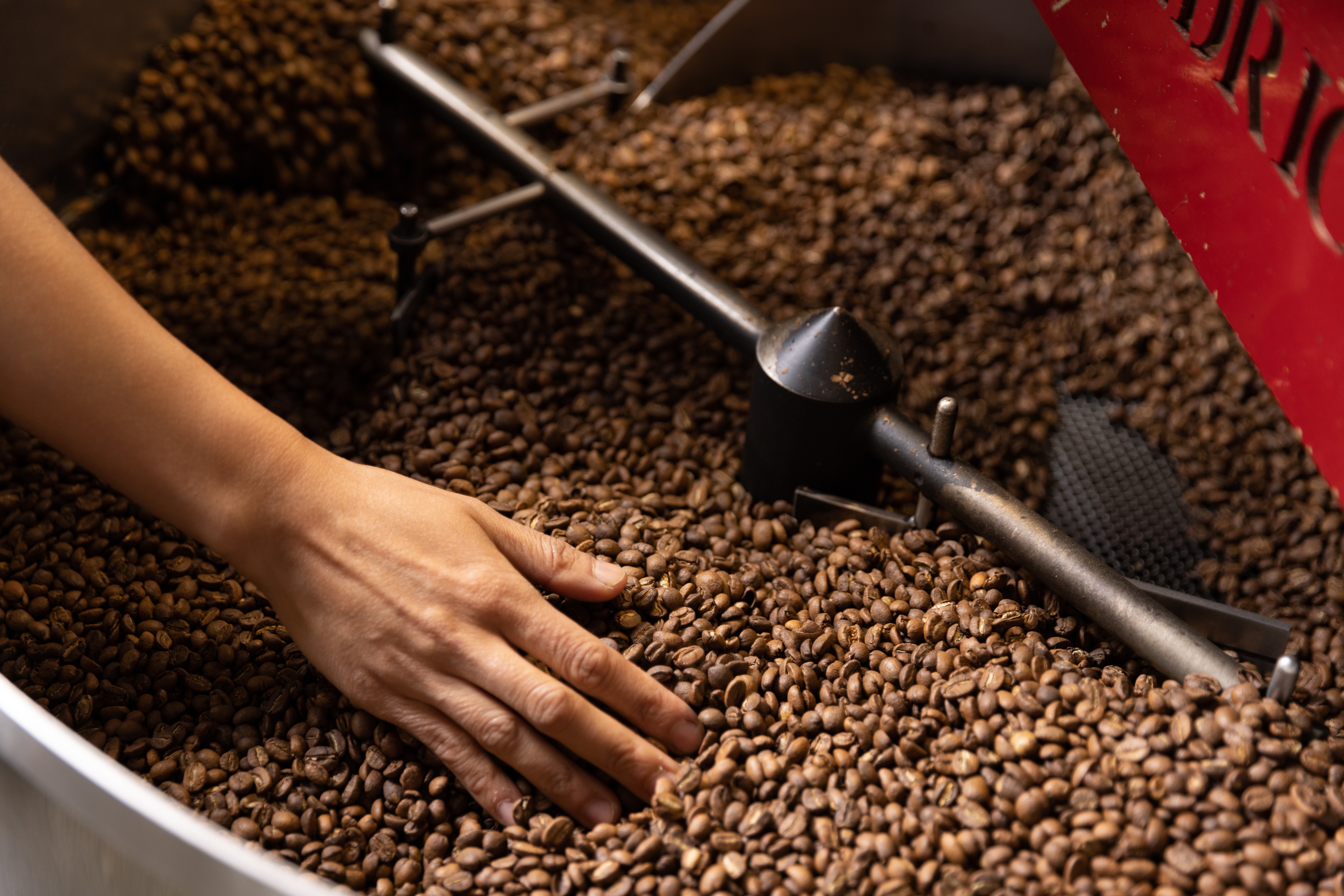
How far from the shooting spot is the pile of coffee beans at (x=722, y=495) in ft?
2.99

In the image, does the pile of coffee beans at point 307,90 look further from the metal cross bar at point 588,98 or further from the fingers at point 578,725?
the fingers at point 578,725

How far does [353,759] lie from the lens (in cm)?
103

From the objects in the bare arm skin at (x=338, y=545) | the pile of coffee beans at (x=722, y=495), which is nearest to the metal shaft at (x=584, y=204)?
the pile of coffee beans at (x=722, y=495)

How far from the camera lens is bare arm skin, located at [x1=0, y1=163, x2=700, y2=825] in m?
0.96

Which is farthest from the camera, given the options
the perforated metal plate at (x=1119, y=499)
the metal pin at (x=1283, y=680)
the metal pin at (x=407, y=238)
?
the metal pin at (x=407, y=238)

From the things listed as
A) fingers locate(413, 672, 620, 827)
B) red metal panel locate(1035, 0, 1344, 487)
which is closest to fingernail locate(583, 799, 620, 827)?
fingers locate(413, 672, 620, 827)

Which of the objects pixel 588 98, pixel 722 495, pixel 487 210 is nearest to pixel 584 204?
pixel 487 210

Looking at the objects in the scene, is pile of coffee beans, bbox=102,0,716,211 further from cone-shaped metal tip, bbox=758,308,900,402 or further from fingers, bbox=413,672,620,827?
fingers, bbox=413,672,620,827

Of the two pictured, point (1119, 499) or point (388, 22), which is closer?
point (1119, 499)

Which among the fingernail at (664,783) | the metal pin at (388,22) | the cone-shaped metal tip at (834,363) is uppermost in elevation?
the metal pin at (388,22)

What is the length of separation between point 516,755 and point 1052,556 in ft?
1.74

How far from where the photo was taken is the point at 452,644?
96 cm

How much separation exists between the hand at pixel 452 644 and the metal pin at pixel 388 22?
995 mm

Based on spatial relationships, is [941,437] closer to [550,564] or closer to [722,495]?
[722,495]
